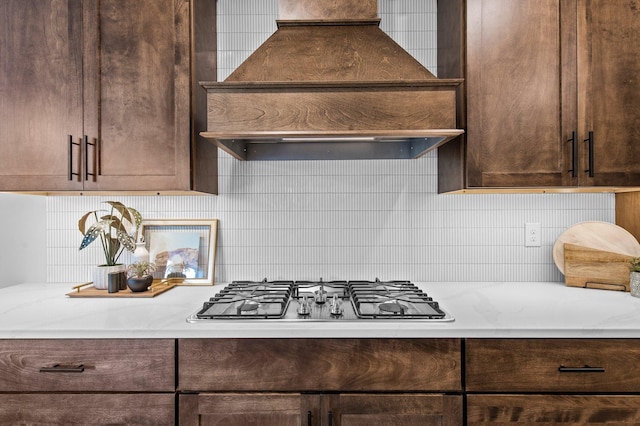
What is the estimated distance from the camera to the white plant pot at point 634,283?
1562 mm

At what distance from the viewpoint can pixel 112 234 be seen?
6.07ft

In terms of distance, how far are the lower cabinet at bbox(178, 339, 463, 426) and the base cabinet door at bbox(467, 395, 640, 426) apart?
0.30 ft

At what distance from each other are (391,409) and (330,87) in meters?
1.08

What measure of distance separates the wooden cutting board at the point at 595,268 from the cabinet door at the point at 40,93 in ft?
6.87

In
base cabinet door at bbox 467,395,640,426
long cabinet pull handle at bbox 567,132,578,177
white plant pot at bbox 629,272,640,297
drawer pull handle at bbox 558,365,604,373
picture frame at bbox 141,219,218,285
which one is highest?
long cabinet pull handle at bbox 567,132,578,177

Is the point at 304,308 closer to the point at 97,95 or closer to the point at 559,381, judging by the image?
the point at 559,381

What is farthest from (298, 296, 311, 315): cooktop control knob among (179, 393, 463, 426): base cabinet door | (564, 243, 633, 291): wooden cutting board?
(564, 243, 633, 291): wooden cutting board

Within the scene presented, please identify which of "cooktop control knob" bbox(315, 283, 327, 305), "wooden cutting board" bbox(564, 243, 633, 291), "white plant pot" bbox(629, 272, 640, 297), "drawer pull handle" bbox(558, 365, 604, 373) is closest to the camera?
"drawer pull handle" bbox(558, 365, 604, 373)

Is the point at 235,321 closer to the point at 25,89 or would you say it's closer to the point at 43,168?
the point at 43,168

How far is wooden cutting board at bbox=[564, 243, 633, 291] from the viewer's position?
1.67 meters

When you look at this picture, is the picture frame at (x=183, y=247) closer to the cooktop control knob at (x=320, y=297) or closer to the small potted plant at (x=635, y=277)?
the cooktop control knob at (x=320, y=297)

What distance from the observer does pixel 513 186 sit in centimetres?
149

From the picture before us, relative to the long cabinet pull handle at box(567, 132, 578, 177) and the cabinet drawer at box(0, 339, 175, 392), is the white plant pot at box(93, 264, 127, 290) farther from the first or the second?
the long cabinet pull handle at box(567, 132, 578, 177)

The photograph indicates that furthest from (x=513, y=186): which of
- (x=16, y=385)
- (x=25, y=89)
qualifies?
(x=25, y=89)
